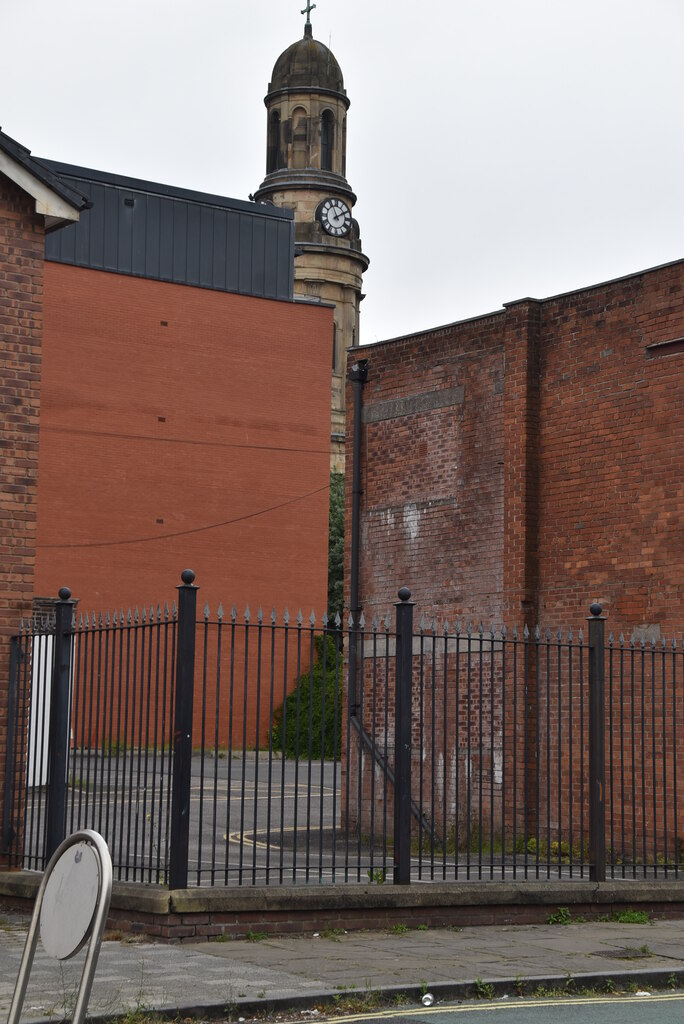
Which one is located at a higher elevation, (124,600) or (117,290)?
(117,290)

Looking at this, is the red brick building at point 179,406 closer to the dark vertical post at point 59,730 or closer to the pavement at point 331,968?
the dark vertical post at point 59,730

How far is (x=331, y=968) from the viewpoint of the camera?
8.88m

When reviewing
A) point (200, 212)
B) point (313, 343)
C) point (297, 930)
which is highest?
point (200, 212)

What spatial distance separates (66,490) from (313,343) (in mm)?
8586

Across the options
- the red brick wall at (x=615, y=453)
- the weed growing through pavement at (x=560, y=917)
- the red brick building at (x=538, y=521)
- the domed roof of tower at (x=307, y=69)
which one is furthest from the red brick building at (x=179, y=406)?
the domed roof of tower at (x=307, y=69)

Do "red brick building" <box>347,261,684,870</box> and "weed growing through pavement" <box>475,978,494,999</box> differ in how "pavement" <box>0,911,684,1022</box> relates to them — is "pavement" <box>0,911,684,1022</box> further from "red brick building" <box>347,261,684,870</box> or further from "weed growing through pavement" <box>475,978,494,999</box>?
"red brick building" <box>347,261,684,870</box>

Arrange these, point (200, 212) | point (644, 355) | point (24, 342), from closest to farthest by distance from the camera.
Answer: point (24, 342)
point (644, 355)
point (200, 212)

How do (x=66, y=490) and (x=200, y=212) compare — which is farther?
(x=200, y=212)

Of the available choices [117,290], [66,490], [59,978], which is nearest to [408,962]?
[59,978]

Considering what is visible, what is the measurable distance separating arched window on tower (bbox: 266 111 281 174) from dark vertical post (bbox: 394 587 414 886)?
58.6 meters

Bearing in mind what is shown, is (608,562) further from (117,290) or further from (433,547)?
(117,290)

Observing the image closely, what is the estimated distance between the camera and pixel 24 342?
12.6 metres

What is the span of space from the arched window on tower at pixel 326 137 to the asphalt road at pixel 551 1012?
2439 inches

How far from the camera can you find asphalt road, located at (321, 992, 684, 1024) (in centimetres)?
759
